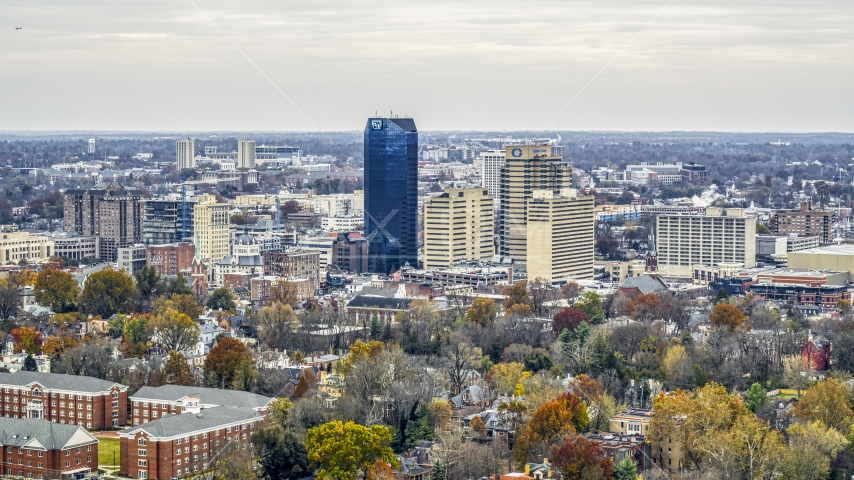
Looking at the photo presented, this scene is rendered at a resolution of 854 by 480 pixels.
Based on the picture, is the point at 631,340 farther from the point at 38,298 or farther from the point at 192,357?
the point at 38,298

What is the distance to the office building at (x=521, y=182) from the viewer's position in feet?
225

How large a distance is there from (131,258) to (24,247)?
5.95 m

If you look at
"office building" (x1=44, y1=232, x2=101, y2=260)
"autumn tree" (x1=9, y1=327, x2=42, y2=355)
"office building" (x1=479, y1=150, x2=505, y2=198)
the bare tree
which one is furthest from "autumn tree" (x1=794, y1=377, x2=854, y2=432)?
"office building" (x1=479, y1=150, x2=505, y2=198)

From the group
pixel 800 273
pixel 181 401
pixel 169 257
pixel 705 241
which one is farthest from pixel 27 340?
pixel 705 241

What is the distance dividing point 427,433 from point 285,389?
497 cm

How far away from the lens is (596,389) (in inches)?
1391

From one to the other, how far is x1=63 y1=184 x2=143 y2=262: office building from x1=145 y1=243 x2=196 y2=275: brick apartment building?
772cm

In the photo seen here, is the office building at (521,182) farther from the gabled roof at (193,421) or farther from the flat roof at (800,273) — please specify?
the gabled roof at (193,421)

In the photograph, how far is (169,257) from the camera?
7019cm

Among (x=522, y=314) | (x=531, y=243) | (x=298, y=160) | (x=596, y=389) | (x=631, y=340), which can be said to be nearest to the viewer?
(x=596, y=389)

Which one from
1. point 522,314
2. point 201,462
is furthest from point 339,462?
point 522,314

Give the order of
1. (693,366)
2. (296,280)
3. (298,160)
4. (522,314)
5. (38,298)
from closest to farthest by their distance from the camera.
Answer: (693,366) < (522,314) < (38,298) < (296,280) < (298,160)

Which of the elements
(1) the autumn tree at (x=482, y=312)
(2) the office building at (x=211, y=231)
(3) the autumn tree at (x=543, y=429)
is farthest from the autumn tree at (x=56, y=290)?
(3) the autumn tree at (x=543, y=429)

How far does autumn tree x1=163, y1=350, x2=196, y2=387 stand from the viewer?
3819 cm
